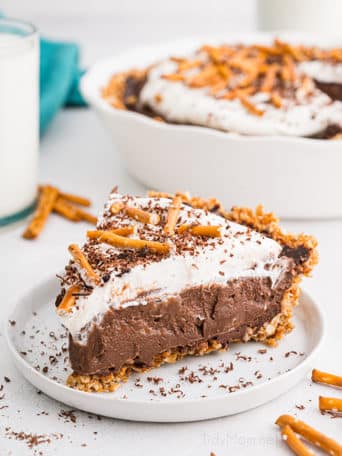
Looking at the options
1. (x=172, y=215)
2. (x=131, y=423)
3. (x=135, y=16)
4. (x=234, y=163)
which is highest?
(x=172, y=215)

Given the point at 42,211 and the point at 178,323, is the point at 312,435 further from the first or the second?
the point at 42,211

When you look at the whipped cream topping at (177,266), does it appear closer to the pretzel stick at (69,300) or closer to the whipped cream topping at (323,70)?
the pretzel stick at (69,300)

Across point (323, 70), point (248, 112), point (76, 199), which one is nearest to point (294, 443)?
point (248, 112)

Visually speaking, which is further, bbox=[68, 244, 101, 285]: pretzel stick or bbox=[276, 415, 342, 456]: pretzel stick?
bbox=[68, 244, 101, 285]: pretzel stick

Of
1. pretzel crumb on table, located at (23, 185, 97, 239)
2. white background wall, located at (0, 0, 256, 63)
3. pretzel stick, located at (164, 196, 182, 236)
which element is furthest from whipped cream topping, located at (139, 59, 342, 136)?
white background wall, located at (0, 0, 256, 63)

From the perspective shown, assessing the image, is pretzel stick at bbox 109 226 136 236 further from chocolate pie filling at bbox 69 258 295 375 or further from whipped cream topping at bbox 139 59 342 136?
whipped cream topping at bbox 139 59 342 136

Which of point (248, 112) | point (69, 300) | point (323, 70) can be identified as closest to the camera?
point (69, 300)

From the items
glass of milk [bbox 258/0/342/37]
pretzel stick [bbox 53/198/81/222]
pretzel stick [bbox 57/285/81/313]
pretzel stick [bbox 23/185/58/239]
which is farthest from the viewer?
glass of milk [bbox 258/0/342/37]
